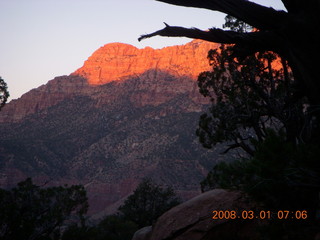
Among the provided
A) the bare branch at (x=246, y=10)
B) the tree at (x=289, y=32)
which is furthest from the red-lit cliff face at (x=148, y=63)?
the bare branch at (x=246, y=10)

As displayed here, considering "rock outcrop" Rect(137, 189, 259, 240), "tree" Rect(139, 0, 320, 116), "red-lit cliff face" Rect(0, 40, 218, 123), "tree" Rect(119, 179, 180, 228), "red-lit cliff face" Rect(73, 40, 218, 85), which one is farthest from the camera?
"red-lit cliff face" Rect(73, 40, 218, 85)

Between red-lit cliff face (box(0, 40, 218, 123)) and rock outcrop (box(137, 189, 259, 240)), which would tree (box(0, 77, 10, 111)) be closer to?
rock outcrop (box(137, 189, 259, 240))

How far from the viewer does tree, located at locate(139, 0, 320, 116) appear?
5496mm

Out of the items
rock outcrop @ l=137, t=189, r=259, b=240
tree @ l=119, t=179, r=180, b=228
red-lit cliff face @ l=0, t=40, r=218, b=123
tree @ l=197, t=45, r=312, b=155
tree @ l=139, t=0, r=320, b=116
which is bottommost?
tree @ l=119, t=179, r=180, b=228

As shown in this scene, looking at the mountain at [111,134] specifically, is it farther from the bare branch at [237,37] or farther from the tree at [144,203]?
the bare branch at [237,37]

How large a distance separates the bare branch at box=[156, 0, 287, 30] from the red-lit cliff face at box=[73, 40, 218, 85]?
150 m

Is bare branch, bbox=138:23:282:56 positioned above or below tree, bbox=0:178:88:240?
above

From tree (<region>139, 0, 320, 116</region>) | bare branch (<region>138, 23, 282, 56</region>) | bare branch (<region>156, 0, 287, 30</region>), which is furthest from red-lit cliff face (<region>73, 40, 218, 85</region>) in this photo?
bare branch (<region>156, 0, 287, 30</region>)

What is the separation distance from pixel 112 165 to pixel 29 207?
3036 inches

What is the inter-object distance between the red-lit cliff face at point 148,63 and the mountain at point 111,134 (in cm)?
71

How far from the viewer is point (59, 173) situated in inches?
4053

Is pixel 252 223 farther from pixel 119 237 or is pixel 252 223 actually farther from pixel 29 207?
pixel 119 237

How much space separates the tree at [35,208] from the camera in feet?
71.3

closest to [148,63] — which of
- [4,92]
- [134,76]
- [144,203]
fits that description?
[134,76]
